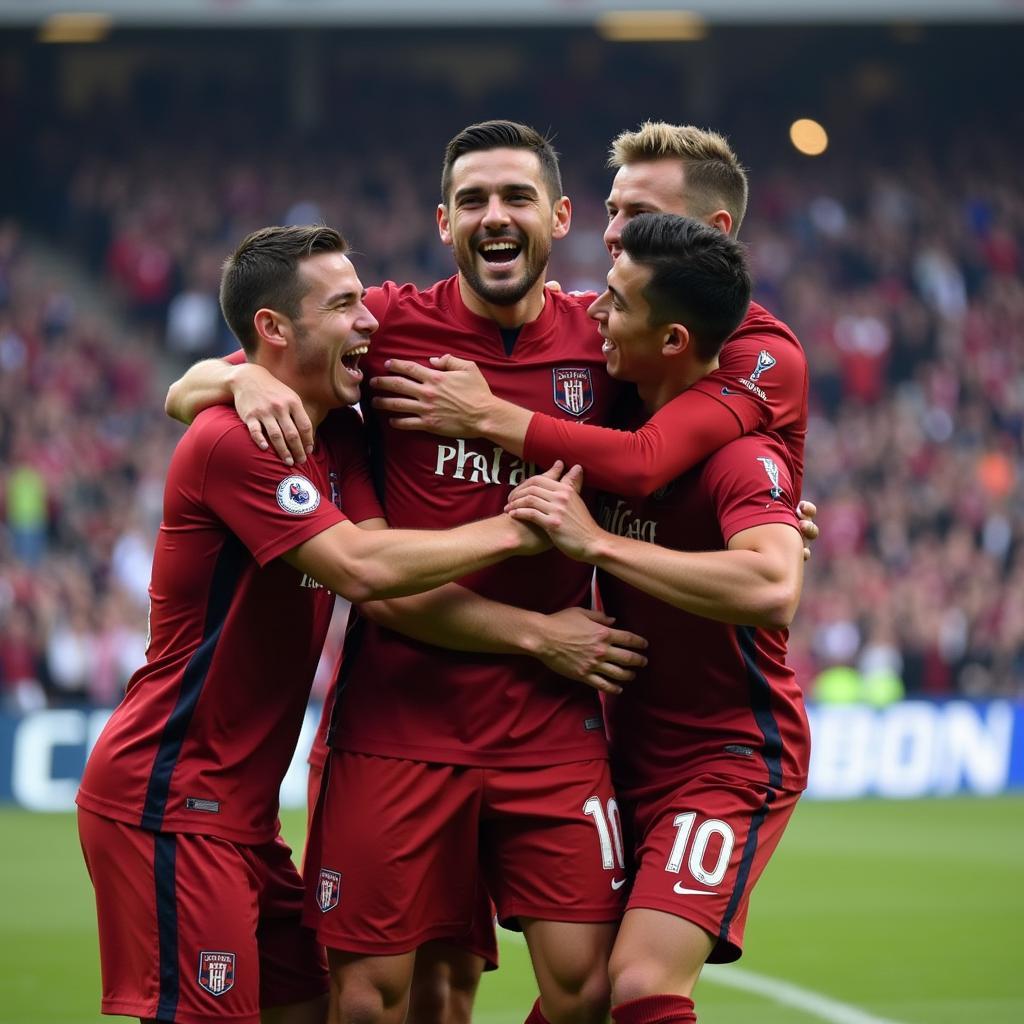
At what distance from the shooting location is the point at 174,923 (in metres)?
4.63

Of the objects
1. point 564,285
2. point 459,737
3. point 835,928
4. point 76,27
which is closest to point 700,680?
point 459,737

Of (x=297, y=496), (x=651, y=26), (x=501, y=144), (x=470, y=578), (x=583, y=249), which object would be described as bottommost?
(x=470, y=578)

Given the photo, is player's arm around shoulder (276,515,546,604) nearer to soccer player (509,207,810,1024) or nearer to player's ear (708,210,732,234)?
soccer player (509,207,810,1024)

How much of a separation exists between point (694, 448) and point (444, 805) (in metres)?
1.22

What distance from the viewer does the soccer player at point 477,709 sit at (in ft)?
16.1

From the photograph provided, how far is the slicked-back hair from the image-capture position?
548 cm

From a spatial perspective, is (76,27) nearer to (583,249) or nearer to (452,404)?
(583,249)

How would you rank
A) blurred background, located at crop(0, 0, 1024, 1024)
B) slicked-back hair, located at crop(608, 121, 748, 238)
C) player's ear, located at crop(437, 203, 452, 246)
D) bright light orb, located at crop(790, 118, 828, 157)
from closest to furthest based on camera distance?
player's ear, located at crop(437, 203, 452, 246), slicked-back hair, located at crop(608, 121, 748, 238), blurred background, located at crop(0, 0, 1024, 1024), bright light orb, located at crop(790, 118, 828, 157)

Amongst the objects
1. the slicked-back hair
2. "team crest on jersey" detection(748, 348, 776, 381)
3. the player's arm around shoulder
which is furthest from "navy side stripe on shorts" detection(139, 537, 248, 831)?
the slicked-back hair

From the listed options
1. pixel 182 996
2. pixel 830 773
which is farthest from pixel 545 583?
pixel 830 773

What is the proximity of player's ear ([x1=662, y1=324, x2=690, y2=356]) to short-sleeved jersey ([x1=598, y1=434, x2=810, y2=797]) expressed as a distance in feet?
1.01

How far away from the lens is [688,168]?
5.50 m

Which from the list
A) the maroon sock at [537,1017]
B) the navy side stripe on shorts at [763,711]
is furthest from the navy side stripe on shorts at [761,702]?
the maroon sock at [537,1017]

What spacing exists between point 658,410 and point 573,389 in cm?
28
